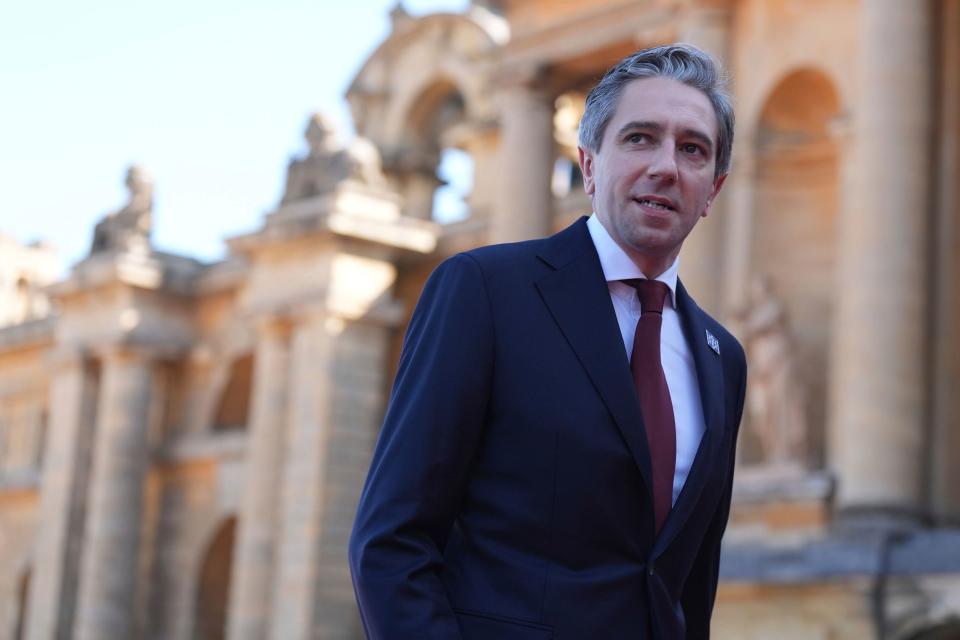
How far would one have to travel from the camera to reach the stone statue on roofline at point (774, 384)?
1998cm

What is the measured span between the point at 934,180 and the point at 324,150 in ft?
35.2

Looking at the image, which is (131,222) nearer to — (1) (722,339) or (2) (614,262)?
(1) (722,339)

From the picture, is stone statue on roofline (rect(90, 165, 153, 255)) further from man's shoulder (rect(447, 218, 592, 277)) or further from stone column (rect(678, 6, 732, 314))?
man's shoulder (rect(447, 218, 592, 277))

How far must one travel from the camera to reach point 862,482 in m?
18.6

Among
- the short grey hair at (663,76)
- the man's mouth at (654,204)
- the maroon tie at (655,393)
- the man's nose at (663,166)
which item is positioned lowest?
the maroon tie at (655,393)

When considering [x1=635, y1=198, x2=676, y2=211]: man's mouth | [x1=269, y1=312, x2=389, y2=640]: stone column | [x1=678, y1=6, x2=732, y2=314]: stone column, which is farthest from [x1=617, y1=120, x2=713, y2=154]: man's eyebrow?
[x1=269, y1=312, x2=389, y2=640]: stone column

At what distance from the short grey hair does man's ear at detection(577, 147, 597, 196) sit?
3 centimetres

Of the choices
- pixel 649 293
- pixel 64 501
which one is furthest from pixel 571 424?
pixel 64 501

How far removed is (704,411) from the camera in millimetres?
3766

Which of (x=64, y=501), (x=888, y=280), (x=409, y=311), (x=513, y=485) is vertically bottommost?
(x=513, y=485)

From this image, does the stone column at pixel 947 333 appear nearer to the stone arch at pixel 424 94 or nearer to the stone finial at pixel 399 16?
the stone arch at pixel 424 94

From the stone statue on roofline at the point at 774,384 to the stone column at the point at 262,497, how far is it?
865cm

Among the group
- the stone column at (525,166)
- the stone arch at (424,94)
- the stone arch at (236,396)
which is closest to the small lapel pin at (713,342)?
the stone column at (525,166)

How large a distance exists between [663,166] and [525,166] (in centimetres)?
2137
